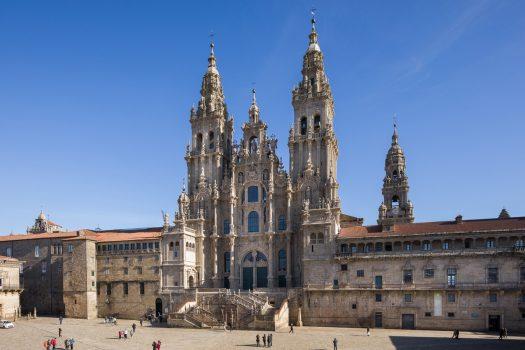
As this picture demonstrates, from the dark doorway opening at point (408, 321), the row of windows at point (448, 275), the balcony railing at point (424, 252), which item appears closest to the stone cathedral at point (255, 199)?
the balcony railing at point (424, 252)

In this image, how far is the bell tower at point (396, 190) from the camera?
328ft

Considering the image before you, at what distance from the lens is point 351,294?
224 ft

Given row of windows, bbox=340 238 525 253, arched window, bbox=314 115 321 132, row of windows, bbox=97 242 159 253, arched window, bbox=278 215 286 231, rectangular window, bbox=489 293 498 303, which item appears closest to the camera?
rectangular window, bbox=489 293 498 303

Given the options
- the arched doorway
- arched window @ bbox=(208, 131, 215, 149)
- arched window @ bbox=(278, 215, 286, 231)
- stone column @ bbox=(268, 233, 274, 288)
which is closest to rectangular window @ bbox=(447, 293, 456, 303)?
stone column @ bbox=(268, 233, 274, 288)

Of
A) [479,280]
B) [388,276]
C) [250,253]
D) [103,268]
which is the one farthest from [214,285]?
[479,280]

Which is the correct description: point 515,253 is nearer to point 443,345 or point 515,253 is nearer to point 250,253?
point 443,345

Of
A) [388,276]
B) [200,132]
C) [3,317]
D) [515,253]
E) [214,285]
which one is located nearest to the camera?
[515,253]

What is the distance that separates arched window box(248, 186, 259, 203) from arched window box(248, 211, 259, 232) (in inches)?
83.6

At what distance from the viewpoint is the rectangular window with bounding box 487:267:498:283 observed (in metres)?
61.8

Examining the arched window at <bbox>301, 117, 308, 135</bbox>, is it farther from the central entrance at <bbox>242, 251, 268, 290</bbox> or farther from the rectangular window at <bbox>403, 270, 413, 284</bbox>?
the rectangular window at <bbox>403, 270, 413, 284</bbox>

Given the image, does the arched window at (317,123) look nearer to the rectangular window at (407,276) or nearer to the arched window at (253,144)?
the arched window at (253,144)

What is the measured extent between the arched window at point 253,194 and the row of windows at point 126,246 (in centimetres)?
1674

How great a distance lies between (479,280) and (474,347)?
645 inches

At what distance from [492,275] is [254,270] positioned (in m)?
35.5
